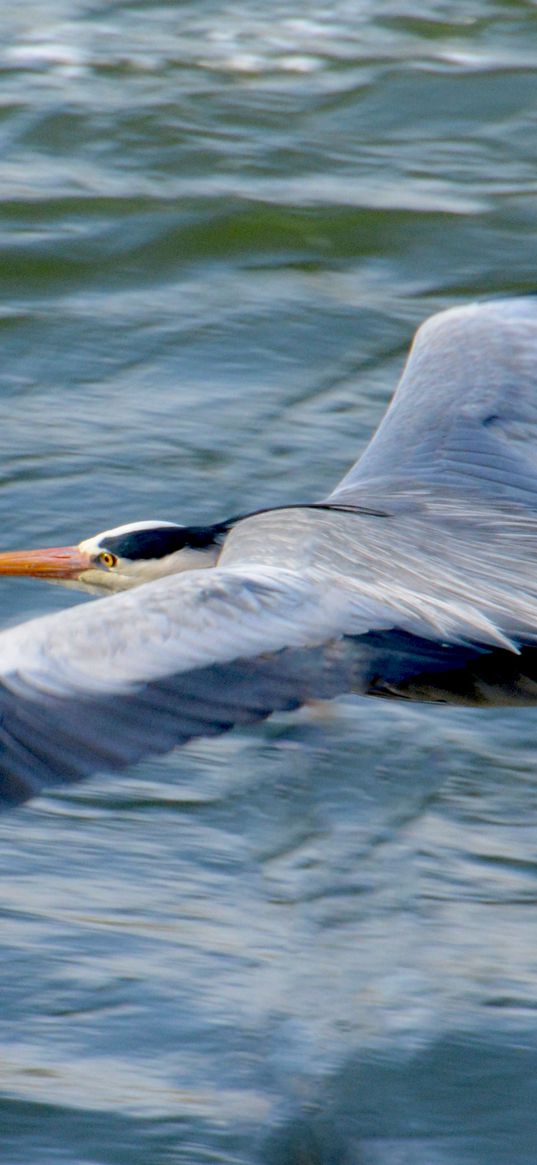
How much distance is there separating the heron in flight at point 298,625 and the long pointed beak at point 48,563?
0.02 meters

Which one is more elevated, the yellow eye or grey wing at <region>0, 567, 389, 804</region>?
the yellow eye

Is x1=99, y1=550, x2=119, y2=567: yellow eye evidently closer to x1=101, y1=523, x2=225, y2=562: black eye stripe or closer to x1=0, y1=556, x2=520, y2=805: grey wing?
x1=101, y1=523, x2=225, y2=562: black eye stripe

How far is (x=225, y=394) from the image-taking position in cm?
847

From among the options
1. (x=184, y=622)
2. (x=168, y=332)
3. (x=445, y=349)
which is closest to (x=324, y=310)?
(x=168, y=332)

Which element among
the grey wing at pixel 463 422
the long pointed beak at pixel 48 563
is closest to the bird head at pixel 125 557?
the long pointed beak at pixel 48 563

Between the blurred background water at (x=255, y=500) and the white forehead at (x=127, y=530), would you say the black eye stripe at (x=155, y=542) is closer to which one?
the white forehead at (x=127, y=530)

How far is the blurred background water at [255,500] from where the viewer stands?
453 cm

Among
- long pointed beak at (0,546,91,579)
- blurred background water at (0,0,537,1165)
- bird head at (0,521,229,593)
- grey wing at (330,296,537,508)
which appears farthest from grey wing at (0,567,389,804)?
long pointed beak at (0,546,91,579)

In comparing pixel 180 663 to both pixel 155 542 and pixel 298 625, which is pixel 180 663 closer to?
pixel 298 625

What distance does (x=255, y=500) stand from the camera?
7.61 metres

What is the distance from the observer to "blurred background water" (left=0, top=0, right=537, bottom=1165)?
453 centimetres

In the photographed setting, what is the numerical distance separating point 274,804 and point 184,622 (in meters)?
1.41

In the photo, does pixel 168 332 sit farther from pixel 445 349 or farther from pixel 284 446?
Result: pixel 445 349

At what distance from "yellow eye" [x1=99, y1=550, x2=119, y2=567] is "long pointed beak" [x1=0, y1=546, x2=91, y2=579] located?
0.06 m
